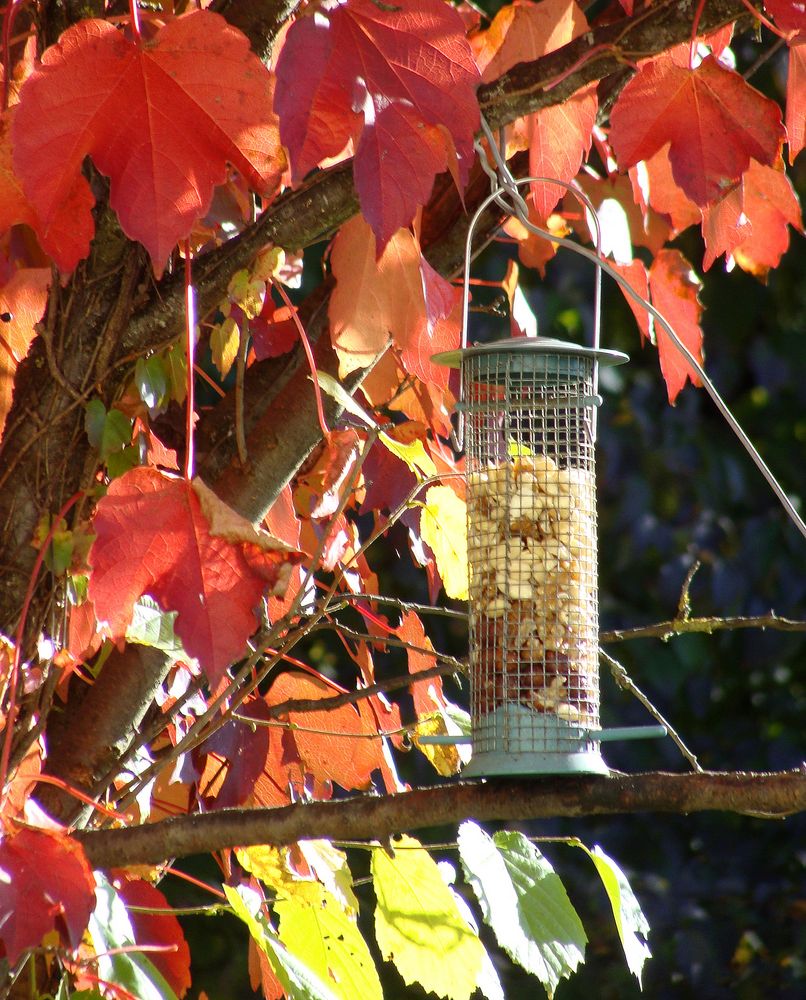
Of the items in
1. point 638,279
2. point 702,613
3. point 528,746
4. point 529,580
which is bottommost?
point 528,746

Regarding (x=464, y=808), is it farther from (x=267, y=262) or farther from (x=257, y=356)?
(x=257, y=356)

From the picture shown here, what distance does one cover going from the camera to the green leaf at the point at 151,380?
1.07m

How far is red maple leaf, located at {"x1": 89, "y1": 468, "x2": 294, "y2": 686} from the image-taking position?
851 mm

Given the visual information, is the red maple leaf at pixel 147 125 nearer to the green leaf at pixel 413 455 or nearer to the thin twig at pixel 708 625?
the green leaf at pixel 413 455

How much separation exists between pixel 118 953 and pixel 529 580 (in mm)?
433

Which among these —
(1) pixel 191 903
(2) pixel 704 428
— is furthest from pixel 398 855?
(2) pixel 704 428

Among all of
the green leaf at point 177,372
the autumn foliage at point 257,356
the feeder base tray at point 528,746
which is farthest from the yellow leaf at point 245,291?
the feeder base tray at point 528,746

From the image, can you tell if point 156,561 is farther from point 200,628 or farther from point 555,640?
point 555,640

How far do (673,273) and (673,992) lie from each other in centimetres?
236

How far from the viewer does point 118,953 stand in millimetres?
1008

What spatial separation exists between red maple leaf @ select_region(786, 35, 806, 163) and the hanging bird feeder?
9.6 inches

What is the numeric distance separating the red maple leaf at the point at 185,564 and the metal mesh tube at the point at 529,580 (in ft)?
0.85

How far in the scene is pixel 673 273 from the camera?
1.37 meters

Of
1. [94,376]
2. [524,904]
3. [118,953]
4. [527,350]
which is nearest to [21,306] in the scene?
[94,376]
